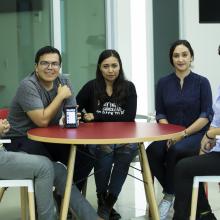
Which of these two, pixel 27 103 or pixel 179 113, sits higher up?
pixel 27 103

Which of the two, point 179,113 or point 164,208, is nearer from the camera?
point 164,208

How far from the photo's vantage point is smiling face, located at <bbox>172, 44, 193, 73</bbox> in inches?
119

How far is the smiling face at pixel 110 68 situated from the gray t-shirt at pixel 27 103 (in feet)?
1.30

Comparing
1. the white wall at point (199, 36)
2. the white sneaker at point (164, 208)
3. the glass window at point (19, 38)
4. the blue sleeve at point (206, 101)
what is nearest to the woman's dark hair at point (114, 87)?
the blue sleeve at point (206, 101)

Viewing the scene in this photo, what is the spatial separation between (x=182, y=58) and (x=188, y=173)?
97 centimetres

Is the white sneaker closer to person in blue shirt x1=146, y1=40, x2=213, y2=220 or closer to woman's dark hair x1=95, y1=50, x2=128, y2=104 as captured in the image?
person in blue shirt x1=146, y1=40, x2=213, y2=220

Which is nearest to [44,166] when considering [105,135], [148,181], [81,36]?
[105,135]

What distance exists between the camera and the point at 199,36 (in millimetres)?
5457

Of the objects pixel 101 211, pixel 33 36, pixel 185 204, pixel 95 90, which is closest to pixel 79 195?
pixel 101 211

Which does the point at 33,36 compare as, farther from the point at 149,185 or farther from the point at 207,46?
the point at 149,185

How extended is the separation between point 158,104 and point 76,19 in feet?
7.15

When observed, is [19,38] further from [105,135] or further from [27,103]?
[105,135]

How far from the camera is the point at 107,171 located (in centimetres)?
290

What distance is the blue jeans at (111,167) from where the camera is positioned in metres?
2.89
